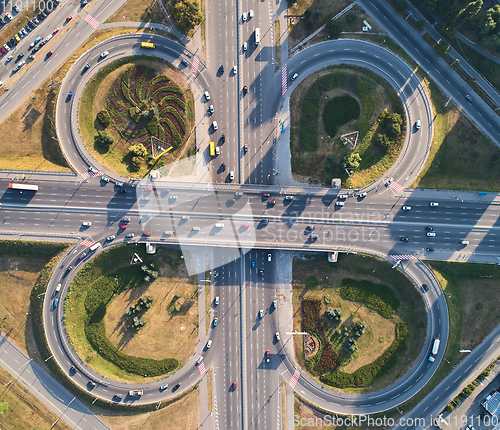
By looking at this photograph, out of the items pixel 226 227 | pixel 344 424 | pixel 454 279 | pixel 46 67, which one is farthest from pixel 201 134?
pixel 344 424

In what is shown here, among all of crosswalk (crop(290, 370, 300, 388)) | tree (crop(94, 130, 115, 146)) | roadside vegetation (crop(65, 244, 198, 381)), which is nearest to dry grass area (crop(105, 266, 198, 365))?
roadside vegetation (crop(65, 244, 198, 381))

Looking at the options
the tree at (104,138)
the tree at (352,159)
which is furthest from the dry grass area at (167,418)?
the tree at (352,159)

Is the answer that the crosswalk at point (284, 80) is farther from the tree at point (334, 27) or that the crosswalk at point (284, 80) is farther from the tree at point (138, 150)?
the tree at point (138, 150)

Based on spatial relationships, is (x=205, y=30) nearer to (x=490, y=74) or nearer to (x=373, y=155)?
(x=373, y=155)

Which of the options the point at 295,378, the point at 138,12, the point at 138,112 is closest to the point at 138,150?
the point at 138,112

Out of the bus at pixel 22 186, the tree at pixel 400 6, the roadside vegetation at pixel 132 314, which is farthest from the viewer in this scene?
the roadside vegetation at pixel 132 314

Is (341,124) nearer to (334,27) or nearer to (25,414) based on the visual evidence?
(334,27)

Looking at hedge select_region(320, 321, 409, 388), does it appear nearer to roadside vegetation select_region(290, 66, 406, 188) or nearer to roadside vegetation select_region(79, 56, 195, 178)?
roadside vegetation select_region(290, 66, 406, 188)
